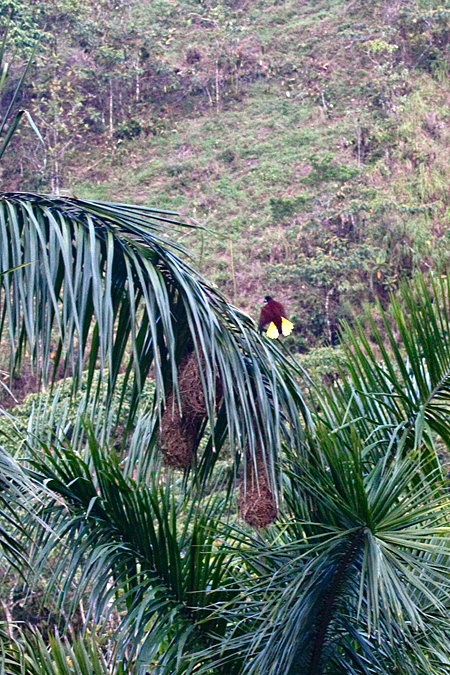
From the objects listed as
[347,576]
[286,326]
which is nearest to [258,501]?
[347,576]

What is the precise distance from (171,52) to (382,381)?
12535 mm

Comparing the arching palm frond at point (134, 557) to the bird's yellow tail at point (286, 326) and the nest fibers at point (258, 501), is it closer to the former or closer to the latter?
the nest fibers at point (258, 501)

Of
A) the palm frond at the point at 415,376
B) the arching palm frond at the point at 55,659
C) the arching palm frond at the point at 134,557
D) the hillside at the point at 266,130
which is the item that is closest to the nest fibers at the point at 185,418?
the arching palm frond at the point at 134,557

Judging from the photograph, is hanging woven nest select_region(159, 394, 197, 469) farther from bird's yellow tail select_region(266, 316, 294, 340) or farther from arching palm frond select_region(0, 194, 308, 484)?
bird's yellow tail select_region(266, 316, 294, 340)

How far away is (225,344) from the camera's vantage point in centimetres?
211

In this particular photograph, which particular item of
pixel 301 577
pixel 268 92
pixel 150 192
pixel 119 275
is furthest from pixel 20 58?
pixel 301 577

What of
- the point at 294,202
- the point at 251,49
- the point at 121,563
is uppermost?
the point at 251,49

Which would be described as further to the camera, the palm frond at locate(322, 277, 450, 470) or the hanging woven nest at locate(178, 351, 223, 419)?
the palm frond at locate(322, 277, 450, 470)

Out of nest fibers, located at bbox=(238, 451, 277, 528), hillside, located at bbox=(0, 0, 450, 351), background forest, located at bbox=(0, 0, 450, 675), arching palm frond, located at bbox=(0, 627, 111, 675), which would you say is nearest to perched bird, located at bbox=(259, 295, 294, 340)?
background forest, located at bbox=(0, 0, 450, 675)

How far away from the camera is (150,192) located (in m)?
11.2

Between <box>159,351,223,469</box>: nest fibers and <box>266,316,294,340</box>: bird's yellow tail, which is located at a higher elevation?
<box>266,316,294,340</box>: bird's yellow tail

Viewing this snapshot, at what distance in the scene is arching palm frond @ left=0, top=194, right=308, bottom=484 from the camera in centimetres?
178

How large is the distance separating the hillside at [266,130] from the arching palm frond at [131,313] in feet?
21.9

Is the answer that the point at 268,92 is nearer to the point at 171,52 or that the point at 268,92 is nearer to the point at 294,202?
the point at 171,52
